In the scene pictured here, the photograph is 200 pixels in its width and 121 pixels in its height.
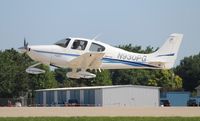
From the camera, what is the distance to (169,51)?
41.2 meters

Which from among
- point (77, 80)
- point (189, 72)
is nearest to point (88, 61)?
point (77, 80)

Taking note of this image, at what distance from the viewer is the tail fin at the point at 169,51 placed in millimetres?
40281

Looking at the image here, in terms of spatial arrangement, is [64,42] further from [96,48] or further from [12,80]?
[12,80]

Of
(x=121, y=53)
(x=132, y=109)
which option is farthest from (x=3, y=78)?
(x=132, y=109)

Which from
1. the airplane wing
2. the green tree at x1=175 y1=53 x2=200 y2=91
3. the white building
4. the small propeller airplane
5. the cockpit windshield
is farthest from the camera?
the green tree at x1=175 y1=53 x2=200 y2=91

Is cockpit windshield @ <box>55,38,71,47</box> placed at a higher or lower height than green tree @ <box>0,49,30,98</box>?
higher

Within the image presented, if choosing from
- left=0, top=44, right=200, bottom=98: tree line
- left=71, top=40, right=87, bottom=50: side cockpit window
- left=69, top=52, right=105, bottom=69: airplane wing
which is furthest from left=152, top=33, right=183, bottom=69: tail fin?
left=0, top=44, right=200, bottom=98: tree line

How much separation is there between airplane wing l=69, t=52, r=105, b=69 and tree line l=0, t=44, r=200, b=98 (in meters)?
27.1

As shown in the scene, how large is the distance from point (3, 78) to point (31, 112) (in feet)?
172

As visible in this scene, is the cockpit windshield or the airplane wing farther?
the cockpit windshield

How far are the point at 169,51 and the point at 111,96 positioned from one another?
15.8 meters

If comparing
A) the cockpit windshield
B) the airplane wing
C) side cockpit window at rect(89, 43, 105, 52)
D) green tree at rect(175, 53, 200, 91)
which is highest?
the cockpit windshield

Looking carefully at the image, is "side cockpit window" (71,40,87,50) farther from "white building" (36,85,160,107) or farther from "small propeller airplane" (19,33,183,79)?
"white building" (36,85,160,107)

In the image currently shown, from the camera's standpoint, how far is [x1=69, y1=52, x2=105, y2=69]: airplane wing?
36584 mm
